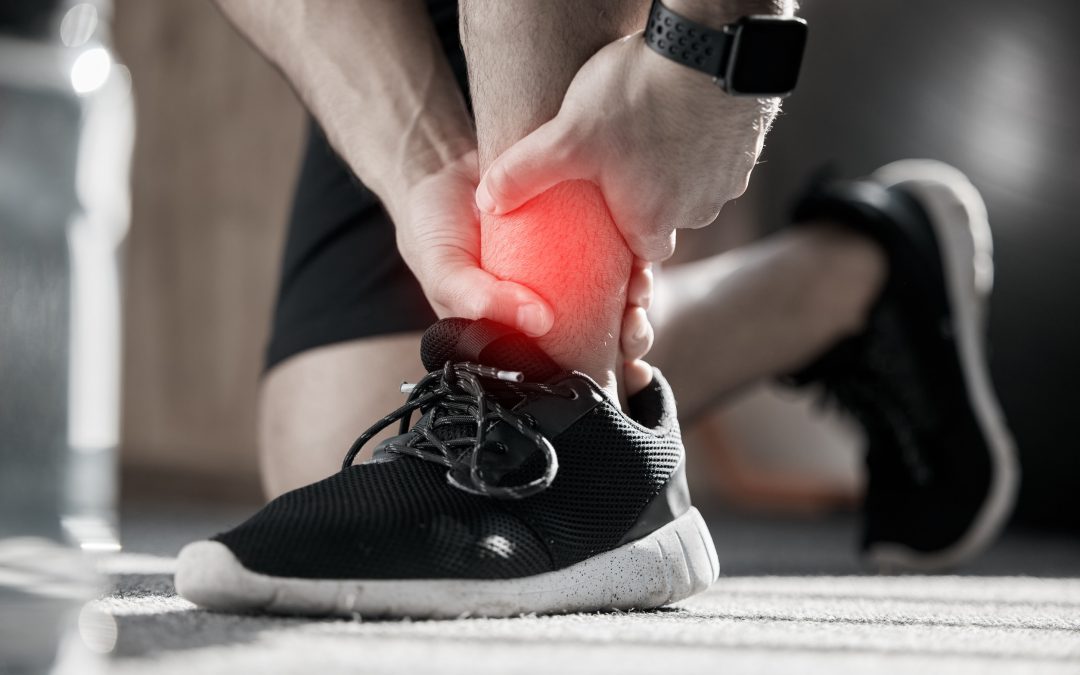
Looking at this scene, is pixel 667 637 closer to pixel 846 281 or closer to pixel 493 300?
pixel 493 300

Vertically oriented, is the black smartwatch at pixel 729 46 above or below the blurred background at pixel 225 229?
above

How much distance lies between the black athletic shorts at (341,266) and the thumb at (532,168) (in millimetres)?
367

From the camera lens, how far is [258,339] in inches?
102

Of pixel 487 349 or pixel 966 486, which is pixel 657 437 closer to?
pixel 487 349

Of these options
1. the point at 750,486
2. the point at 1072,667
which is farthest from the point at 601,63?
the point at 750,486

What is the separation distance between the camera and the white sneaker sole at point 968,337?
1.08 metres

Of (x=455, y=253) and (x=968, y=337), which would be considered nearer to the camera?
(x=455, y=253)

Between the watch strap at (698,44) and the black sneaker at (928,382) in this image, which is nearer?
the watch strap at (698,44)

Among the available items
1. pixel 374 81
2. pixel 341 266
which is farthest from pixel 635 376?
pixel 341 266

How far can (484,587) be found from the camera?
54cm

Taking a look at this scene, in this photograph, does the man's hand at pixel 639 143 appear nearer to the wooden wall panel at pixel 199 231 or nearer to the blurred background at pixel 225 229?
the blurred background at pixel 225 229

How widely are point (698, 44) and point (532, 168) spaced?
12 cm

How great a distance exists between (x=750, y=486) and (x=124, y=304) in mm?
1699

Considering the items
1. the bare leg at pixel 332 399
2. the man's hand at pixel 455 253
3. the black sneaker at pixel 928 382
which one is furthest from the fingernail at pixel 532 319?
the black sneaker at pixel 928 382
